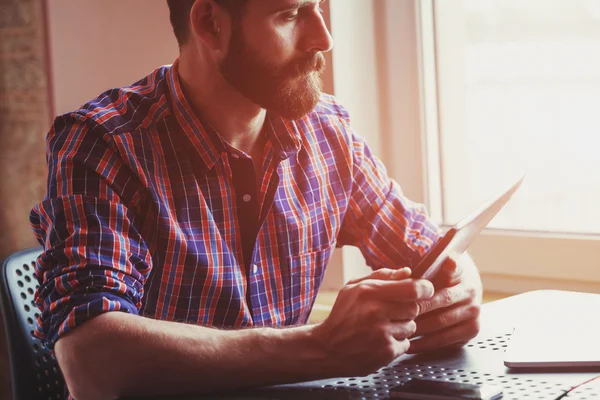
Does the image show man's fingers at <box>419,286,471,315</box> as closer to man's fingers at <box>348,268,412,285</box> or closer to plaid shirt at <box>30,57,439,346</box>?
man's fingers at <box>348,268,412,285</box>

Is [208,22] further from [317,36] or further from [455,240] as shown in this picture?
[455,240]

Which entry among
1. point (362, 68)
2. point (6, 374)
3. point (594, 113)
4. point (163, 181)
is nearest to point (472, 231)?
point (163, 181)

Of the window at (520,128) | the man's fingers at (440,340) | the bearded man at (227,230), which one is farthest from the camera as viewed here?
the window at (520,128)

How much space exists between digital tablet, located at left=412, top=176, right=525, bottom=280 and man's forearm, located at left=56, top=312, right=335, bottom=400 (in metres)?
0.19

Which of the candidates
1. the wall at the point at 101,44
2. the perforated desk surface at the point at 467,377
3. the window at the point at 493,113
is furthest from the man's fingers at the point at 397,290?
the wall at the point at 101,44

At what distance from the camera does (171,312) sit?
1.52m

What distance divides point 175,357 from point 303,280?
1.78 ft

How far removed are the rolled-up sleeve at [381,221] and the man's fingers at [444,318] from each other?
370mm

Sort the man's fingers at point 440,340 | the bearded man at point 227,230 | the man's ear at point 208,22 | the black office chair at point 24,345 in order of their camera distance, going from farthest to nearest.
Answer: the man's ear at point 208,22 < the black office chair at point 24,345 < the man's fingers at point 440,340 < the bearded man at point 227,230

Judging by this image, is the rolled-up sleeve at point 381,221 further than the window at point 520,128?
No

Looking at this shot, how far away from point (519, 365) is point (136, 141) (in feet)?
2.42

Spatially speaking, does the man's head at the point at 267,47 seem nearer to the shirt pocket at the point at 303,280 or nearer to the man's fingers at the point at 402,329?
the shirt pocket at the point at 303,280

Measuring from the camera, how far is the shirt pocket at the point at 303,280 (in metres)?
1.65

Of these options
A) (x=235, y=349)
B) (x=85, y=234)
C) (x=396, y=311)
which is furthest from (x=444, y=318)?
(x=85, y=234)
